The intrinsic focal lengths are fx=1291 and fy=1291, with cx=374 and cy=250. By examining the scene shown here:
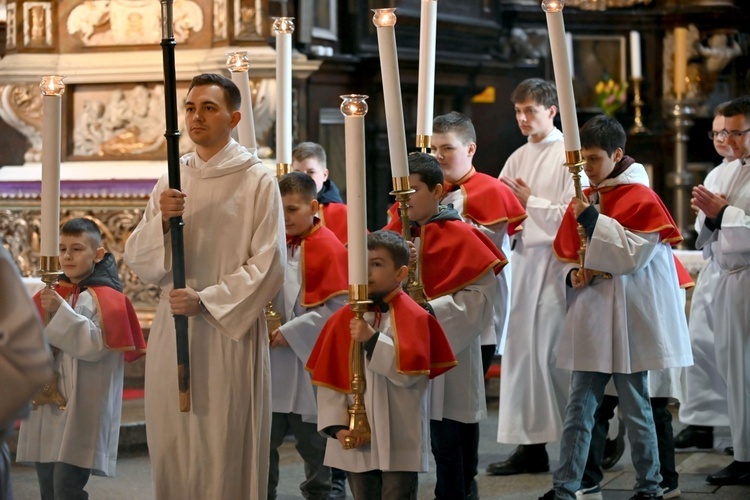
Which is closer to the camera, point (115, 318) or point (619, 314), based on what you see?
point (115, 318)

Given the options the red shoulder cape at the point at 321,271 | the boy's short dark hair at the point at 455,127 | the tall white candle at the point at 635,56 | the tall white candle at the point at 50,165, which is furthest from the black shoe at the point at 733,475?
the tall white candle at the point at 635,56

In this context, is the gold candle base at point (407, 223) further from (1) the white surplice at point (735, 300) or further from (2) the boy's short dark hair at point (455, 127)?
(1) the white surplice at point (735, 300)

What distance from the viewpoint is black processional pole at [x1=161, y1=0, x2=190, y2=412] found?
4184 mm

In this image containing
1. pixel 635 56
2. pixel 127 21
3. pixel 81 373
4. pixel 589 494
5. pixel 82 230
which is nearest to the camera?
pixel 81 373

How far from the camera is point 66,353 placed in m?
4.87

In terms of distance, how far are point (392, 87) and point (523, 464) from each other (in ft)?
8.54

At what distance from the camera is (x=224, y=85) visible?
14.6 feet

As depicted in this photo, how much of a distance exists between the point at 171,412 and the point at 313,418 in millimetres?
1131

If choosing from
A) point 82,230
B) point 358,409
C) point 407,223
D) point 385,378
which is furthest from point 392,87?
point 82,230

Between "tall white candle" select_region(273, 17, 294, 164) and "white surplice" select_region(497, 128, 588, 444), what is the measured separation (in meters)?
1.41

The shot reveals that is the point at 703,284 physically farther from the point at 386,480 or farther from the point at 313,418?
the point at 386,480

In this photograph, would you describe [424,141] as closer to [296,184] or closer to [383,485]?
[296,184]

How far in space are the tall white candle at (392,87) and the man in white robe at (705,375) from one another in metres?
2.69

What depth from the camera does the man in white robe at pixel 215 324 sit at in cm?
438
